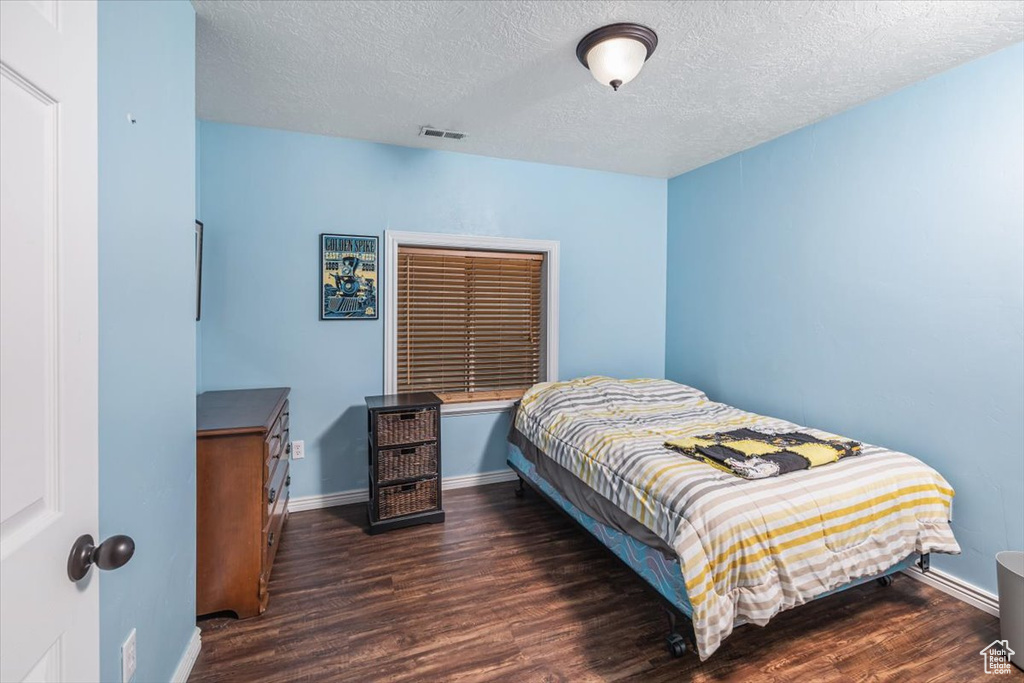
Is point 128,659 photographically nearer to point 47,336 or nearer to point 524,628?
point 47,336

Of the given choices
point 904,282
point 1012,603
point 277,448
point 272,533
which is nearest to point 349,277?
point 277,448

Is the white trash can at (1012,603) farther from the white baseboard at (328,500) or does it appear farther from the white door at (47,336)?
the white baseboard at (328,500)

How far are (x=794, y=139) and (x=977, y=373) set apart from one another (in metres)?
1.73

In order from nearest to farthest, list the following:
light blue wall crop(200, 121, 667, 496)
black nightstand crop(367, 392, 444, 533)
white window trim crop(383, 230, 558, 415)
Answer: black nightstand crop(367, 392, 444, 533)
light blue wall crop(200, 121, 667, 496)
white window trim crop(383, 230, 558, 415)

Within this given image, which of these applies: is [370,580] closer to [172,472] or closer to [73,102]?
[172,472]

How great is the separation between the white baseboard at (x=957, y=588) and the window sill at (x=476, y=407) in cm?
258

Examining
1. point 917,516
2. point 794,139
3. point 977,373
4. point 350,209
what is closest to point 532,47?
point 350,209

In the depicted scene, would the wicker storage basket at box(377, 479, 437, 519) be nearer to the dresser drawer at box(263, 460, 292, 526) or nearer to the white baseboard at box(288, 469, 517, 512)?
the white baseboard at box(288, 469, 517, 512)

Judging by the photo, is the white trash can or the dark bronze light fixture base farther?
the dark bronze light fixture base

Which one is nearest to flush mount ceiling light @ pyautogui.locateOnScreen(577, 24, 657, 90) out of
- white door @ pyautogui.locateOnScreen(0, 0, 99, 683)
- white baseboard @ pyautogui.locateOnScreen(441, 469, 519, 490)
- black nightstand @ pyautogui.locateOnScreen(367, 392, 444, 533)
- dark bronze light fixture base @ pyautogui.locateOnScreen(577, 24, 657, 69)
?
dark bronze light fixture base @ pyautogui.locateOnScreen(577, 24, 657, 69)

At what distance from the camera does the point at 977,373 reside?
2.23m

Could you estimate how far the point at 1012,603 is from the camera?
1859mm

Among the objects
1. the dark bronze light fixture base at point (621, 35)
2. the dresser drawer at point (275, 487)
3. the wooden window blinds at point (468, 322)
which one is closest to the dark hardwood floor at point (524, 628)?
the dresser drawer at point (275, 487)

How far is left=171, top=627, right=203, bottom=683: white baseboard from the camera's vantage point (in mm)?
1686
